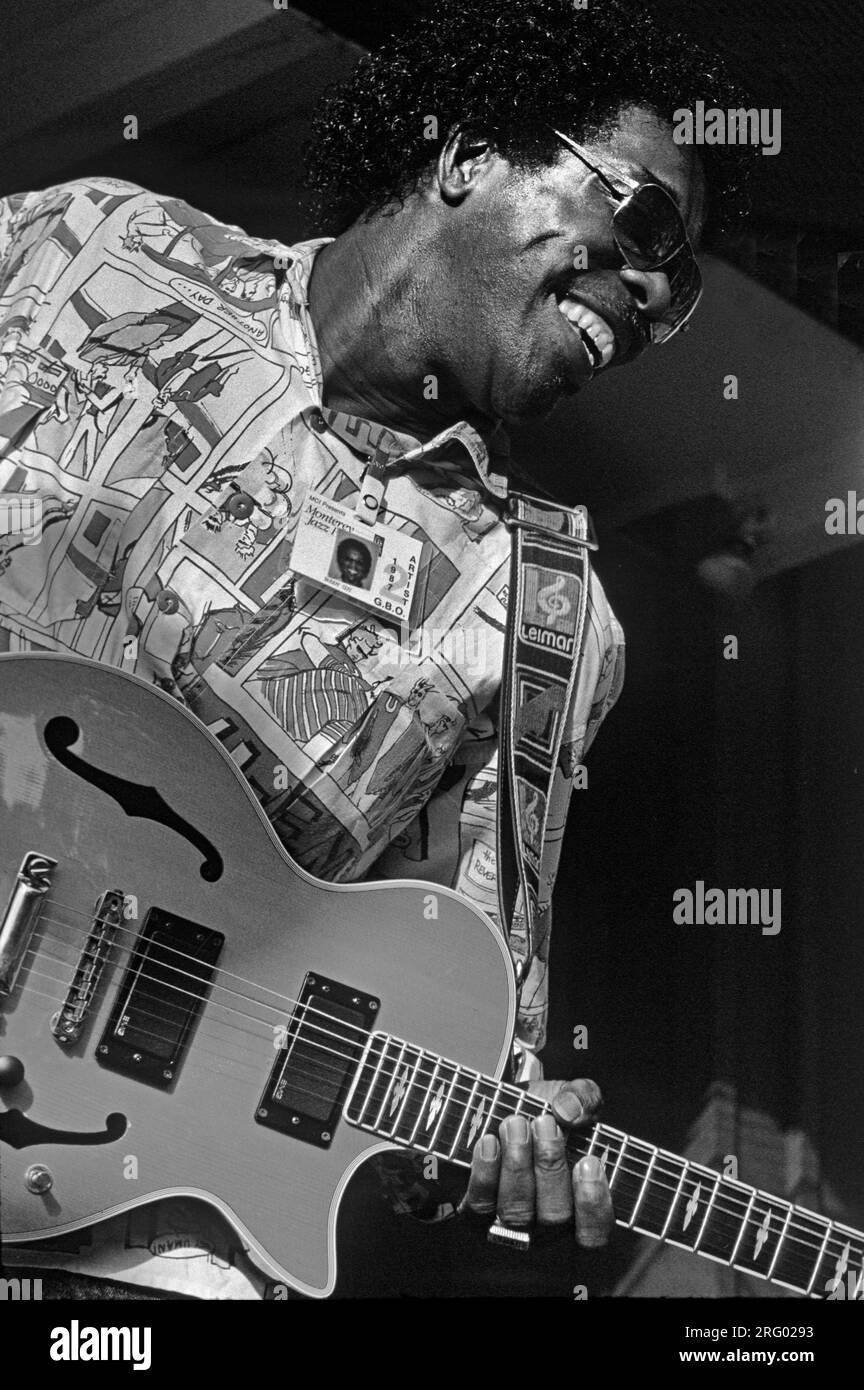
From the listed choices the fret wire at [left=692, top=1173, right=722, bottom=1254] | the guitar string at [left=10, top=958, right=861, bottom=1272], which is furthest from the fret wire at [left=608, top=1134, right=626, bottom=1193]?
the fret wire at [left=692, top=1173, right=722, bottom=1254]

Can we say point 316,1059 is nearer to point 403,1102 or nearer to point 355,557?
point 403,1102

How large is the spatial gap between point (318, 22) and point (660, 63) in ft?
1.31

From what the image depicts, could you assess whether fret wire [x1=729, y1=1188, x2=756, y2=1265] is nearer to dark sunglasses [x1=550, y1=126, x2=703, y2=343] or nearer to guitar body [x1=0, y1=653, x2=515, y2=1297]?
guitar body [x1=0, y1=653, x2=515, y2=1297]

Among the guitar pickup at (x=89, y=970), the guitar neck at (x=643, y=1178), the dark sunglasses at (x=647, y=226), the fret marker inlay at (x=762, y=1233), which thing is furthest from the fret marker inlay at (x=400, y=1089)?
the dark sunglasses at (x=647, y=226)

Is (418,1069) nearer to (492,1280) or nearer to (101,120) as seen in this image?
(492,1280)

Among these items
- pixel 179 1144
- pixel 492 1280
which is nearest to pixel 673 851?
pixel 492 1280

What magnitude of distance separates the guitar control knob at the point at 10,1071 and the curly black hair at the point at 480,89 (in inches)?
38.8

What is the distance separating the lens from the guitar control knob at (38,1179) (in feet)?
4.51

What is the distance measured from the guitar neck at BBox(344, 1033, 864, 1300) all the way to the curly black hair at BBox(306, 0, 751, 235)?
0.96m

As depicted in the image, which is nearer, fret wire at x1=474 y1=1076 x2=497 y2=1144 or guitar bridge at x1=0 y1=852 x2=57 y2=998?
guitar bridge at x1=0 y1=852 x2=57 y2=998

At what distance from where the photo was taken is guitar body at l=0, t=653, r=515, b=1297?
139cm

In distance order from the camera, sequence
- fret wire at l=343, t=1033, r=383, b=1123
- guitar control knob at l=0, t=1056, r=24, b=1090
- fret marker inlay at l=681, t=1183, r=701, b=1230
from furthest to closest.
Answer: fret marker inlay at l=681, t=1183, r=701, b=1230 → fret wire at l=343, t=1033, r=383, b=1123 → guitar control knob at l=0, t=1056, r=24, b=1090

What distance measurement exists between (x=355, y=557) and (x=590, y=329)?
14.8 inches

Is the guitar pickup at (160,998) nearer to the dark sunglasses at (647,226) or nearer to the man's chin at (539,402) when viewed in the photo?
the man's chin at (539,402)
